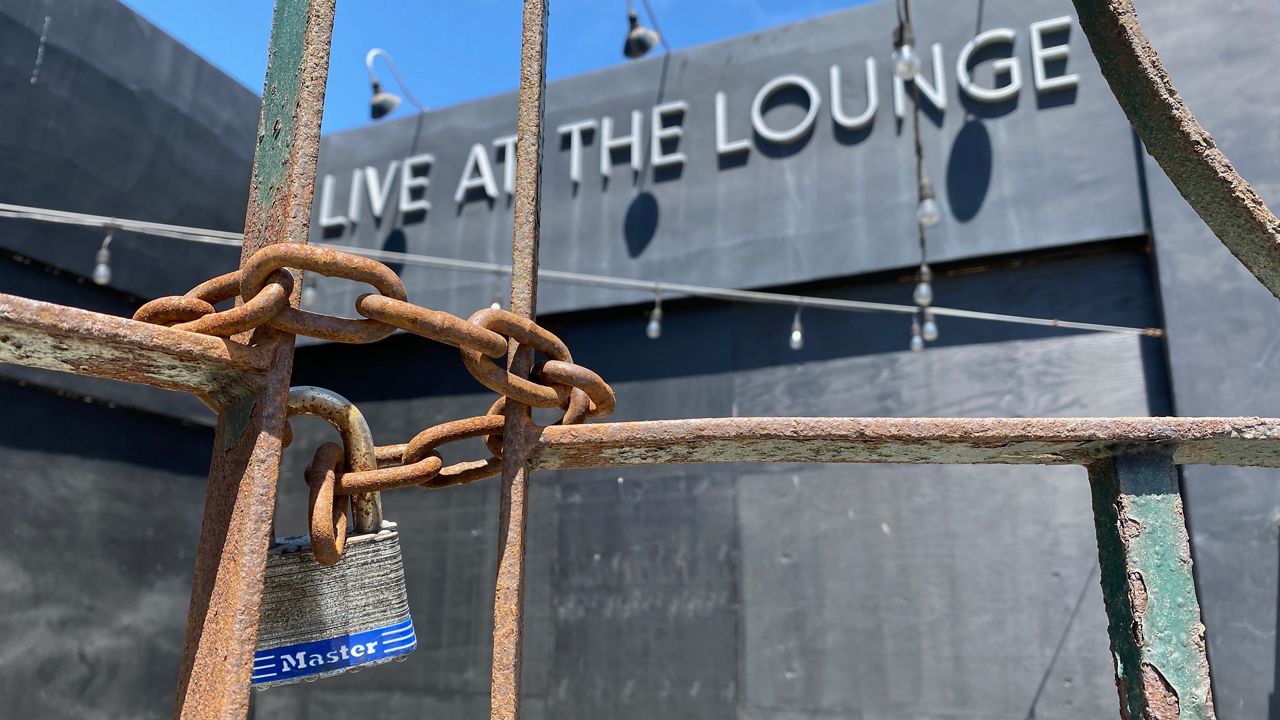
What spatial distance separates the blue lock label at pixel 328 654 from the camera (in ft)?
3.16

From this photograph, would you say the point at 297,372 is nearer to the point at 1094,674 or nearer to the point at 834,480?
the point at 834,480

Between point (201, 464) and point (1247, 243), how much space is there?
6.52 meters

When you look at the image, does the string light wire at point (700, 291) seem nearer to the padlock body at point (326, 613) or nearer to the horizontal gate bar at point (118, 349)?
the padlock body at point (326, 613)

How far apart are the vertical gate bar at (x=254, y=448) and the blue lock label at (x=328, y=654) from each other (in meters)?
0.10

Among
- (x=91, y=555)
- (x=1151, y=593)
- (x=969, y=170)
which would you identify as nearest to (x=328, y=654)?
(x=1151, y=593)

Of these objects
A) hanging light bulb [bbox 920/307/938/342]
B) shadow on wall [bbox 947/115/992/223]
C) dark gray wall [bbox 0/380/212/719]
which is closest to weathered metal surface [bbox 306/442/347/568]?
hanging light bulb [bbox 920/307/938/342]

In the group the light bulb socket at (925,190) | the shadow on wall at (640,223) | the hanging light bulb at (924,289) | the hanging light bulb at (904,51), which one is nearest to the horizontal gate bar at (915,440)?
the hanging light bulb at (904,51)

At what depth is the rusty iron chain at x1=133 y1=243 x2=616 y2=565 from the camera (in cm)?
79

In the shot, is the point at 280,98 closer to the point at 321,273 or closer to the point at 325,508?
the point at 321,273

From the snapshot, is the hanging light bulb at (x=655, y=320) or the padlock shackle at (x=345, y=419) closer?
the padlock shackle at (x=345, y=419)

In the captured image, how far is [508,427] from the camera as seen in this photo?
0.94 m

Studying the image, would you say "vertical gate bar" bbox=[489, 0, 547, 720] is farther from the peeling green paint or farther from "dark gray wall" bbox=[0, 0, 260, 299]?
"dark gray wall" bbox=[0, 0, 260, 299]

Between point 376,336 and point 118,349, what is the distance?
0.69 ft

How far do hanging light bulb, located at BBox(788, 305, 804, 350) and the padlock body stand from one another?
4.12 m
